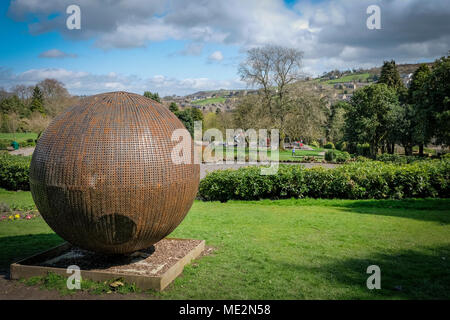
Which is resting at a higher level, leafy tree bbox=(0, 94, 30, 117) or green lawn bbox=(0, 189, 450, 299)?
leafy tree bbox=(0, 94, 30, 117)

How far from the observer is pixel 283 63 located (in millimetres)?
48031

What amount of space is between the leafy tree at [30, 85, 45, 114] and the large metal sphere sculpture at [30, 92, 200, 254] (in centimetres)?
7074

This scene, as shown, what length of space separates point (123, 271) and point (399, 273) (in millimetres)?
5526

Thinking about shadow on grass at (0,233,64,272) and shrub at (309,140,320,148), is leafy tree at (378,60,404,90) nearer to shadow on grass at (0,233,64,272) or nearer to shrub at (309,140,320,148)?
shrub at (309,140,320,148)

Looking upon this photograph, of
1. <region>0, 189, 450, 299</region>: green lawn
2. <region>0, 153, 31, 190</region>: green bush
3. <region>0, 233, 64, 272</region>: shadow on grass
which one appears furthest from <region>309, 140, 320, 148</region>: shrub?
<region>0, 233, 64, 272</region>: shadow on grass

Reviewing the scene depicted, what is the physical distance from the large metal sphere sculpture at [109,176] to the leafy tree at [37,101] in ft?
232

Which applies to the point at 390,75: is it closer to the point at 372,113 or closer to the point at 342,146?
the point at 342,146

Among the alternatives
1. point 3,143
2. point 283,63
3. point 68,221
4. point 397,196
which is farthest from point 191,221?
point 3,143

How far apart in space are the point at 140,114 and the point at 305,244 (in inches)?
208

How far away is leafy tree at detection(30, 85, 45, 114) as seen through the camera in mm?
68875

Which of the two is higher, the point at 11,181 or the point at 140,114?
the point at 140,114

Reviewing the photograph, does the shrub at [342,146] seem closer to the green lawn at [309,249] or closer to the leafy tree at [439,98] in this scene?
the leafy tree at [439,98]

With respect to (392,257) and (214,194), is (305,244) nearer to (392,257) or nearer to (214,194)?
(392,257)

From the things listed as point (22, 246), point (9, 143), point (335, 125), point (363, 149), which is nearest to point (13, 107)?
point (9, 143)
